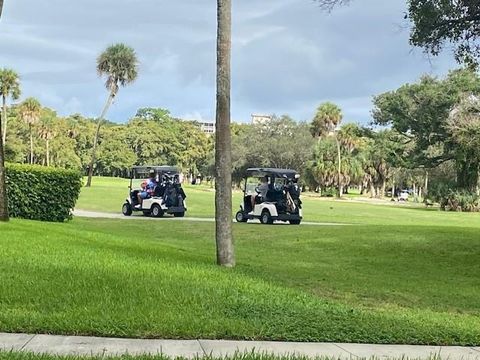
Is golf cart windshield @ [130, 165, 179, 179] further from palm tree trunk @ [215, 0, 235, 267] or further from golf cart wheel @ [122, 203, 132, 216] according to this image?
palm tree trunk @ [215, 0, 235, 267]

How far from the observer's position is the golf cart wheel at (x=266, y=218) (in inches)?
1138

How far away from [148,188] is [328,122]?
165 feet

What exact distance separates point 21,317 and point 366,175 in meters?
89.7

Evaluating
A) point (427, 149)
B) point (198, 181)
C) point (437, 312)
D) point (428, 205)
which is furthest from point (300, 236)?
point (198, 181)

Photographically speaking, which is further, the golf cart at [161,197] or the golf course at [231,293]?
the golf cart at [161,197]

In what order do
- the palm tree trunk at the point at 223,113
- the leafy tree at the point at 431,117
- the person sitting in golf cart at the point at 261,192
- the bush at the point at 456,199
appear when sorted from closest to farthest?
the palm tree trunk at the point at 223,113
the person sitting in golf cart at the point at 261,192
the leafy tree at the point at 431,117
the bush at the point at 456,199

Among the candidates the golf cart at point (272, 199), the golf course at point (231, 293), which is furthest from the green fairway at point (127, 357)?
the golf cart at point (272, 199)

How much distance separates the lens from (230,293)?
329 inches

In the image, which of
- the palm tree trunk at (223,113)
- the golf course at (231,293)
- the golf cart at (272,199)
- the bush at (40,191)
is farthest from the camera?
the golf cart at (272,199)

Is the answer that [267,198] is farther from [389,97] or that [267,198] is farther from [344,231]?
[389,97]

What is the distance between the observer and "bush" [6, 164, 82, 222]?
19375 mm

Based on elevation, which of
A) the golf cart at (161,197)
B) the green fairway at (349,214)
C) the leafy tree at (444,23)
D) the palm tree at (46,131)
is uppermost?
the palm tree at (46,131)

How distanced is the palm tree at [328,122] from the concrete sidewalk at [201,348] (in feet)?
243

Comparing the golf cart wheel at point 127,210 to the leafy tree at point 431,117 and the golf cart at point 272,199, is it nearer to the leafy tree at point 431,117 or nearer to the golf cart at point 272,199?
the golf cart at point 272,199
